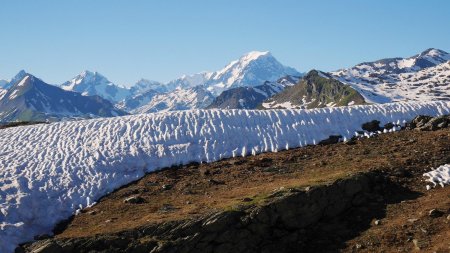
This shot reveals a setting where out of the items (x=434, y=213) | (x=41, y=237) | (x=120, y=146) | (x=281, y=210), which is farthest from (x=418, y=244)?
(x=120, y=146)

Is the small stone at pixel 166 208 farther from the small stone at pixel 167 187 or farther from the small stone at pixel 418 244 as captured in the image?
the small stone at pixel 418 244

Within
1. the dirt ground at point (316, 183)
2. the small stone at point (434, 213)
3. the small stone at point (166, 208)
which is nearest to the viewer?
the dirt ground at point (316, 183)

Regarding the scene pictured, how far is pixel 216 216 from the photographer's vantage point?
74.0 feet

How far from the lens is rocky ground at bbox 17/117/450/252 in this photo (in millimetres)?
21578

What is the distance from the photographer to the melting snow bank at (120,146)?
27844mm

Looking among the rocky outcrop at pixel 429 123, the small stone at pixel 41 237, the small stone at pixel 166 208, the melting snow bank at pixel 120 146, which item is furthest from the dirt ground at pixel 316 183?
the melting snow bank at pixel 120 146

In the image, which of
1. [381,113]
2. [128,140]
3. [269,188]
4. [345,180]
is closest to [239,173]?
[269,188]

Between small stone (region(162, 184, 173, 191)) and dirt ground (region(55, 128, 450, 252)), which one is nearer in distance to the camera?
dirt ground (region(55, 128, 450, 252))

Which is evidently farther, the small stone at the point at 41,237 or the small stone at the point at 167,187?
the small stone at the point at 167,187

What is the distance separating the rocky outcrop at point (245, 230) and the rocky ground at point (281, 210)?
4 cm

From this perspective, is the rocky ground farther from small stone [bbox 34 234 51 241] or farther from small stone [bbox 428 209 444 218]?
small stone [bbox 34 234 51 241]

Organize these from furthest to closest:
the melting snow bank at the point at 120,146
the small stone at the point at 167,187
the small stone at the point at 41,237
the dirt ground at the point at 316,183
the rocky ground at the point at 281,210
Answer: the small stone at the point at 167,187 < the melting snow bank at the point at 120,146 < the small stone at the point at 41,237 < the dirt ground at the point at 316,183 < the rocky ground at the point at 281,210

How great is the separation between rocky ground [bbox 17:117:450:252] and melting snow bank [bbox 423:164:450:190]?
505 mm

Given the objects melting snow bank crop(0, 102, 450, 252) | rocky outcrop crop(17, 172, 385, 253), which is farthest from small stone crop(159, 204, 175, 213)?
melting snow bank crop(0, 102, 450, 252)
